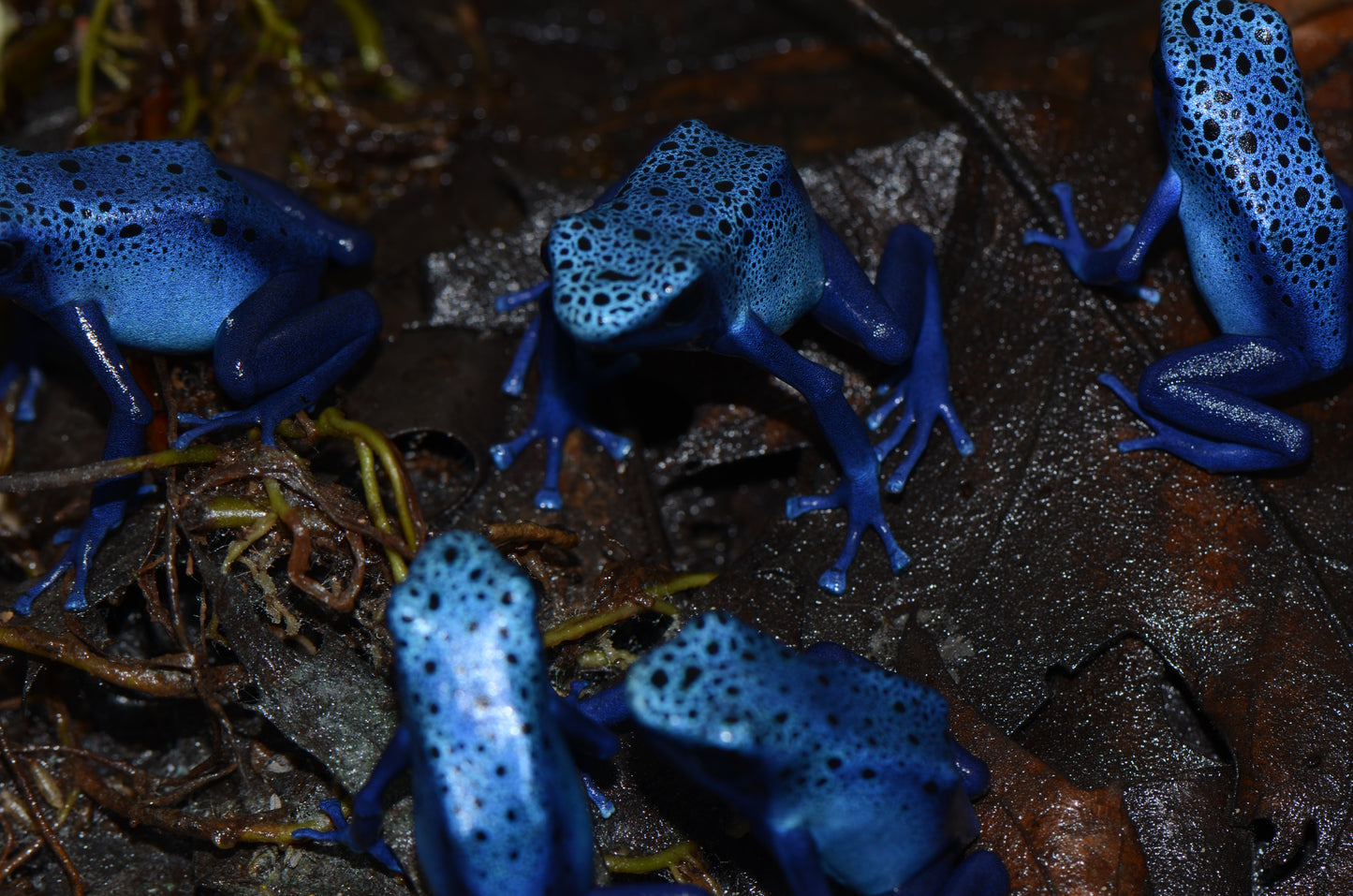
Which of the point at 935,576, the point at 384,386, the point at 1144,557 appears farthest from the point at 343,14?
the point at 1144,557

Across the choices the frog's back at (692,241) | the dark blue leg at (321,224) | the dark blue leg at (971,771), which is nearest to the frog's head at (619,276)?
the frog's back at (692,241)

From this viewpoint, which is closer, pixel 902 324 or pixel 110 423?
pixel 110 423

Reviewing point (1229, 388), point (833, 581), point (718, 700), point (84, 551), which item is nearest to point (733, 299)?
point (833, 581)

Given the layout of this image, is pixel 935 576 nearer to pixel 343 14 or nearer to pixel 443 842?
pixel 443 842

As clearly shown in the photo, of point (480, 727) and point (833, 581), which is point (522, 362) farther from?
point (480, 727)

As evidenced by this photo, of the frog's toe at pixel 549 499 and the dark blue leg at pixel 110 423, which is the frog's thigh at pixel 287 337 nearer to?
the dark blue leg at pixel 110 423

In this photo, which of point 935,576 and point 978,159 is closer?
point 935,576
